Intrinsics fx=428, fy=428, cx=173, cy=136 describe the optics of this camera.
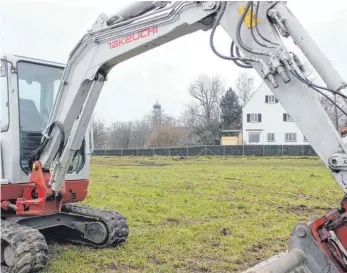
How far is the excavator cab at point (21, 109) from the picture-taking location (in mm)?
5391

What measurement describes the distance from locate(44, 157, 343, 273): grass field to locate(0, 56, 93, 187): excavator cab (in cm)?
132

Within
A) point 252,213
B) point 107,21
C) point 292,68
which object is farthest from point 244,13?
point 252,213

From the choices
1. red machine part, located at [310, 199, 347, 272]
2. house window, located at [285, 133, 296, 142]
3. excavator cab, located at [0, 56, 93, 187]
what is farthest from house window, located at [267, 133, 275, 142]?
red machine part, located at [310, 199, 347, 272]

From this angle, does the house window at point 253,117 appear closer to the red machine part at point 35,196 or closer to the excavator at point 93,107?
the excavator at point 93,107

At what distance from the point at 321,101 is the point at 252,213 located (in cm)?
545

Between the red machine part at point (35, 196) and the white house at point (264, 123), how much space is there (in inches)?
1576

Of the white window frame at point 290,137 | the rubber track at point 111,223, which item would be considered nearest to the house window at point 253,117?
the white window frame at point 290,137

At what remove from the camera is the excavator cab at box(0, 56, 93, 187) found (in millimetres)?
5391

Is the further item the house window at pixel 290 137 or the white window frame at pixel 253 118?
the white window frame at pixel 253 118

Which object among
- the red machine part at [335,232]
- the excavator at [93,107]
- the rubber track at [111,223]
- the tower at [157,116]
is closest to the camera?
the red machine part at [335,232]

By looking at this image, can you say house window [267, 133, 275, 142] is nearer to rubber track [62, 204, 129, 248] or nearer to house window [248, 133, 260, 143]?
house window [248, 133, 260, 143]

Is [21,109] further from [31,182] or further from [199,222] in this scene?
[199,222]

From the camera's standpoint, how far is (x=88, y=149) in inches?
247

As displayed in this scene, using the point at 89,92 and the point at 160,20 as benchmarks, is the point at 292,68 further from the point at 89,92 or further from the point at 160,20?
the point at 89,92
